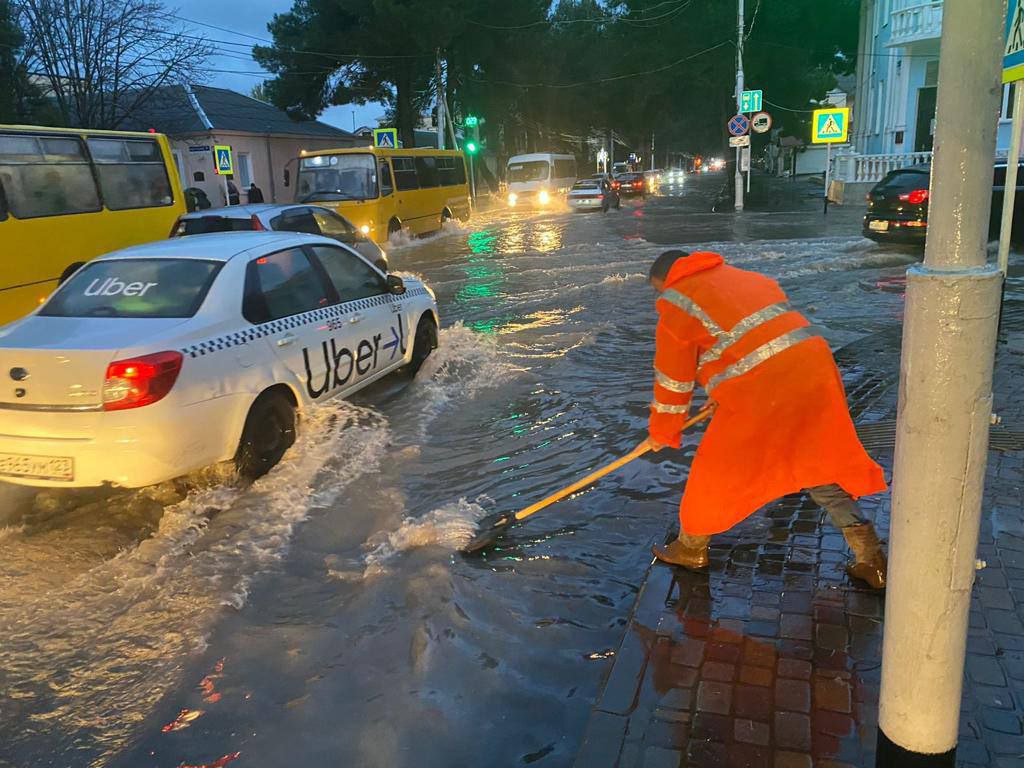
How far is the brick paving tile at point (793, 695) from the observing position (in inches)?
112

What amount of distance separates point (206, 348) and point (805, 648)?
3.54 metres

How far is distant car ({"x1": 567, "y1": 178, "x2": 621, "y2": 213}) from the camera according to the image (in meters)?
34.5

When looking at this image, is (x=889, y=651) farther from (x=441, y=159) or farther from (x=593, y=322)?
(x=441, y=159)

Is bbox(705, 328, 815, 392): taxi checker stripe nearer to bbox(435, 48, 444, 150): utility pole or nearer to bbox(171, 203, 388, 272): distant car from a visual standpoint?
bbox(171, 203, 388, 272): distant car

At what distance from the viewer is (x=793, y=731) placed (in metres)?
2.73

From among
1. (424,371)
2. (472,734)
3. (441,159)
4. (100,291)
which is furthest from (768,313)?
(441,159)

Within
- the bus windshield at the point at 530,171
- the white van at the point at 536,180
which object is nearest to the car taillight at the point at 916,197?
the white van at the point at 536,180

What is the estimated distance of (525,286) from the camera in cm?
1467

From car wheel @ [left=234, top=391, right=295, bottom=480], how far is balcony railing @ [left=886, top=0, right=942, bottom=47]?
2532 centimetres

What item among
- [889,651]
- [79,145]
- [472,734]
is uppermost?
[79,145]

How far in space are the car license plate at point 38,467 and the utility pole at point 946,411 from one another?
13.4 ft

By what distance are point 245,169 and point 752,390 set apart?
1400 inches

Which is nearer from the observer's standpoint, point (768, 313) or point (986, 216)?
point (986, 216)

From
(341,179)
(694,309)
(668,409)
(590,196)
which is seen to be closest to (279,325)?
(668,409)
